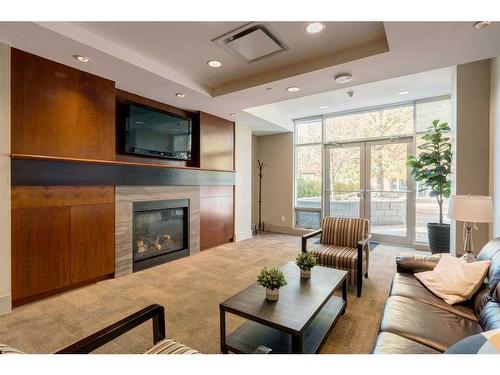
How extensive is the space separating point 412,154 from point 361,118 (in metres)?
1.25

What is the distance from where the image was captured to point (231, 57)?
108 inches

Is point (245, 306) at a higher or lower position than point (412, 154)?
lower

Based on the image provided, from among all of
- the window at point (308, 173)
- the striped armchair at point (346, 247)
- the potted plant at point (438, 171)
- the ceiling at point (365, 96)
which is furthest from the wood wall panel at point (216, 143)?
the potted plant at point (438, 171)

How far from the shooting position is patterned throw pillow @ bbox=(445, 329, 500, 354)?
0.70m

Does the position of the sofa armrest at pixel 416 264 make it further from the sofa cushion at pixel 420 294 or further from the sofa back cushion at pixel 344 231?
the sofa back cushion at pixel 344 231

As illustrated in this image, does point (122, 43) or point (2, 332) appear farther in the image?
point (122, 43)

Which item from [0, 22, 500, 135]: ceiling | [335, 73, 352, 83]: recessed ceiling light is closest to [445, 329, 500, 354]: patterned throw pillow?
[0, 22, 500, 135]: ceiling

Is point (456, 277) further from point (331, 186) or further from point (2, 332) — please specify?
point (331, 186)

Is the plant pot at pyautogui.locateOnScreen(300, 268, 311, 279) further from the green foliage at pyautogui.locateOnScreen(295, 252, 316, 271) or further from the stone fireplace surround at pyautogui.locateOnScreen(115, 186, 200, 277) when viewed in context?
the stone fireplace surround at pyautogui.locateOnScreen(115, 186, 200, 277)

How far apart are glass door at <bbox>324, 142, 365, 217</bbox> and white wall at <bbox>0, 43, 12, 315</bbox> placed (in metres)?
5.30

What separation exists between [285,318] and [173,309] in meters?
1.37

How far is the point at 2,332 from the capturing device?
6.59ft
